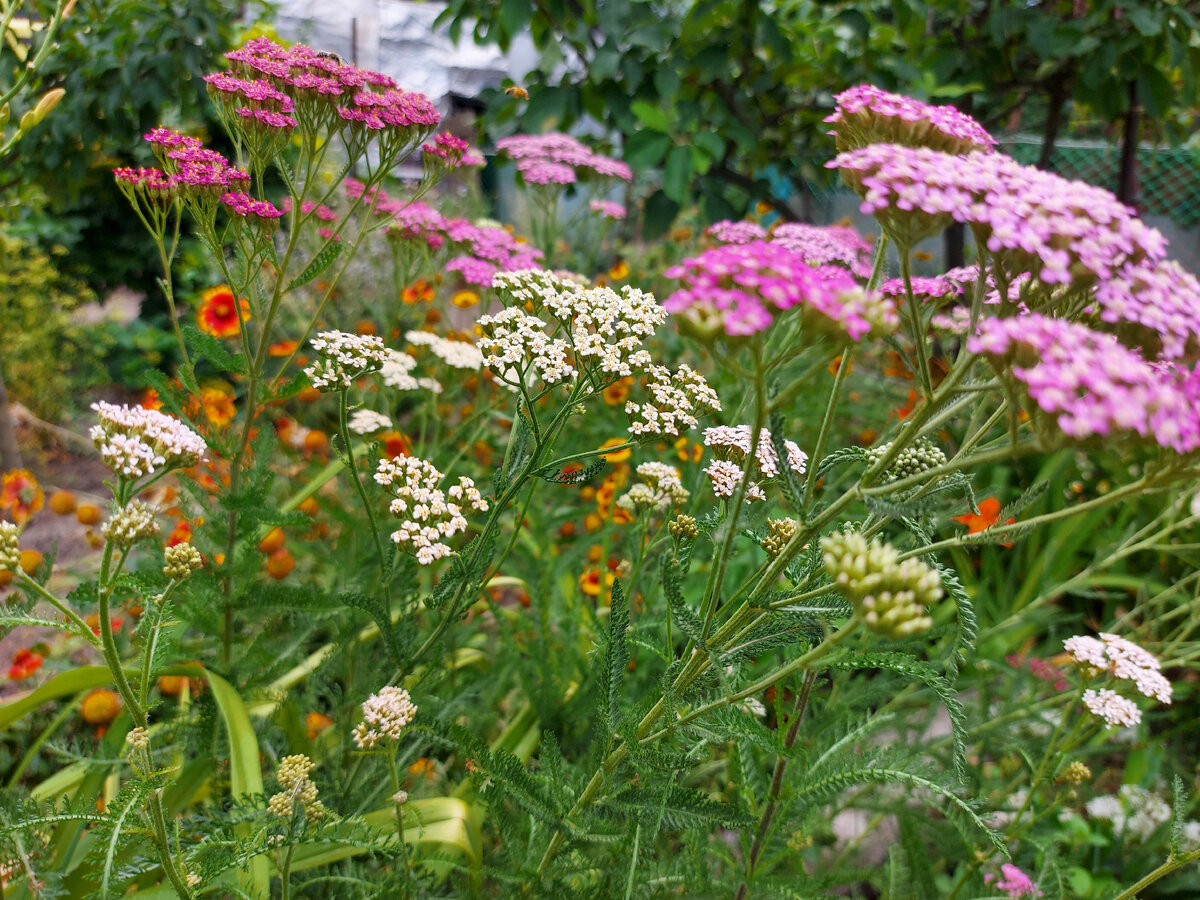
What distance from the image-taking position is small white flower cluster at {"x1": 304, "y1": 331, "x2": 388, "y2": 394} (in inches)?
44.8

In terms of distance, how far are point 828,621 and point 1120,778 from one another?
2206mm

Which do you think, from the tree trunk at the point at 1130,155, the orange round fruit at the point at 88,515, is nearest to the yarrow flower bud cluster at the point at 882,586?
the orange round fruit at the point at 88,515

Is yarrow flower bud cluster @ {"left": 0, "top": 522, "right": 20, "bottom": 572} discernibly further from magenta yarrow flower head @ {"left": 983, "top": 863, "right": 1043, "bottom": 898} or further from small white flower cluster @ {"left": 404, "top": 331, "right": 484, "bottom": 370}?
magenta yarrow flower head @ {"left": 983, "top": 863, "right": 1043, "bottom": 898}

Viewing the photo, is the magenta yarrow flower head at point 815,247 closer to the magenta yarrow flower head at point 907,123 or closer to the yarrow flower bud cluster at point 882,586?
the magenta yarrow flower head at point 907,123

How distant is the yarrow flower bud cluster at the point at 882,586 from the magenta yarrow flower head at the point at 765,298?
22 centimetres

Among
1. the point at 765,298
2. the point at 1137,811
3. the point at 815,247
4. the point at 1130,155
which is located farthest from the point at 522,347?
the point at 1130,155

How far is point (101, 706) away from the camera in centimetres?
180

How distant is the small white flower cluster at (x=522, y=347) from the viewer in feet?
3.70

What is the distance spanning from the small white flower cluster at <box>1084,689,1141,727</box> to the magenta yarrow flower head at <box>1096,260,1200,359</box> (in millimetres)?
768

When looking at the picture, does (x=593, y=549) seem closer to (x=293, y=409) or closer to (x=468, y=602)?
(x=468, y=602)

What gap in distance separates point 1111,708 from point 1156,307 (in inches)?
34.0

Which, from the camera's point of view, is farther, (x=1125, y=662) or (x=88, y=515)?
(x=88, y=515)

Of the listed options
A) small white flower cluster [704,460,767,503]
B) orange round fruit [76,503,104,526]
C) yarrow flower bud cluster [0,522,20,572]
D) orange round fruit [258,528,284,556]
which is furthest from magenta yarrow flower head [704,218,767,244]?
orange round fruit [76,503,104,526]

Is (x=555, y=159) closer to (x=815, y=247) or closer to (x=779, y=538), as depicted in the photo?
(x=815, y=247)
